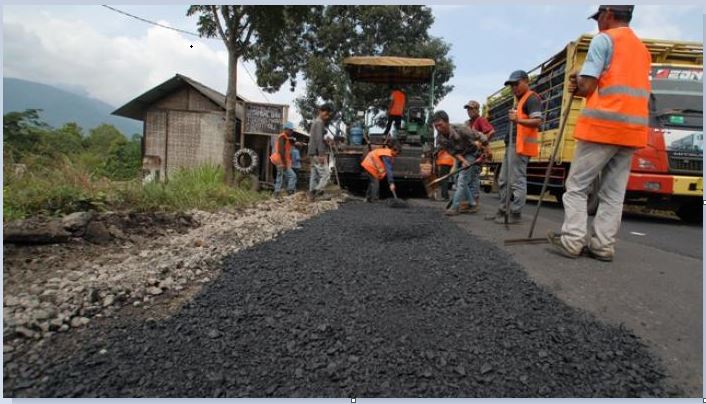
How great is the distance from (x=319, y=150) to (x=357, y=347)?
243 inches

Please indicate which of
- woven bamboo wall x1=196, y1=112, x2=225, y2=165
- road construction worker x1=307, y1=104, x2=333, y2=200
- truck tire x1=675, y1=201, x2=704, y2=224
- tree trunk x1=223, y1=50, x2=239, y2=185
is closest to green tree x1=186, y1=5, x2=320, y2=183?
tree trunk x1=223, y1=50, x2=239, y2=185

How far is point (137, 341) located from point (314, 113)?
1791 centimetres

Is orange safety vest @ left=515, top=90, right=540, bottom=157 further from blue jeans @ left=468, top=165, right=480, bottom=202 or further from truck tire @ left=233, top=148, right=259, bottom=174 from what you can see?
truck tire @ left=233, top=148, right=259, bottom=174

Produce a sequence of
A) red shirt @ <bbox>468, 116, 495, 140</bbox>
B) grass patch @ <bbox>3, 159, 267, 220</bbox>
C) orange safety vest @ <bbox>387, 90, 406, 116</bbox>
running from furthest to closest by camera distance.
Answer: orange safety vest @ <bbox>387, 90, 406, 116</bbox> → red shirt @ <bbox>468, 116, 495, 140</bbox> → grass patch @ <bbox>3, 159, 267, 220</bbox>

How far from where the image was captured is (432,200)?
815cm

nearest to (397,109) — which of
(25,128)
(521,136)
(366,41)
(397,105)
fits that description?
(397,105)

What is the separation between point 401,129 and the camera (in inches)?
353

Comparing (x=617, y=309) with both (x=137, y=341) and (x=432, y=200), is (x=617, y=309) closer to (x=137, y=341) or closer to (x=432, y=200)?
(x=137, y=341)

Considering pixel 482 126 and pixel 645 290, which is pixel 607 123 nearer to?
pixel 645 290

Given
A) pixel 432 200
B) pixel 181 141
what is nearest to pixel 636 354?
pixel 432 200

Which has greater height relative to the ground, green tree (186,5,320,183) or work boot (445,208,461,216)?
green tree (186,5,320,183)

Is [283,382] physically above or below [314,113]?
below

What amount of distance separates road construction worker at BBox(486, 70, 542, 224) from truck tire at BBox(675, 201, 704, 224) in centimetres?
366

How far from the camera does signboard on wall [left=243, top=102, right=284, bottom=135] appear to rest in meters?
10.6
